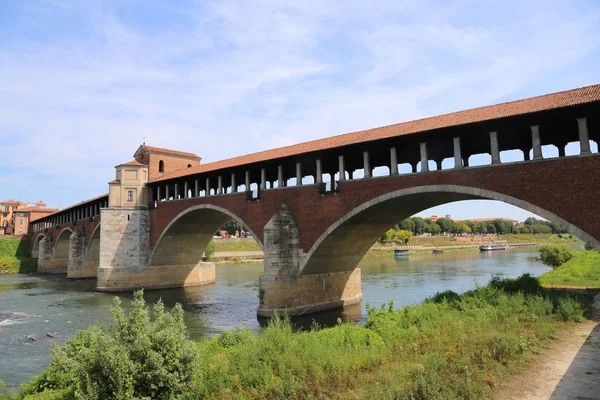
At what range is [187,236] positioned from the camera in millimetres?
39156

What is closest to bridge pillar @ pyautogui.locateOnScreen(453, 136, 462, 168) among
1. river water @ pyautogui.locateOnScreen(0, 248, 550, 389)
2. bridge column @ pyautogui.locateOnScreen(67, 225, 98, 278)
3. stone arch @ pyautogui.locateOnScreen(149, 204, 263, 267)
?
river water @ pyautogui.locateOnScreen(0, 248, 550, 389)

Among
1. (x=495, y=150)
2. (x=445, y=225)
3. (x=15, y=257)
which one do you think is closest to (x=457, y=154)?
(x=495, y=150)

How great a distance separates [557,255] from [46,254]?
66182 mm

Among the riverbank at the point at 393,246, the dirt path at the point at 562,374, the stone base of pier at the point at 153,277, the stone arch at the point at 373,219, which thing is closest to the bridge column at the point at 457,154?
the stone arch at the point at 373,219

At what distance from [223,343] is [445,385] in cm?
716

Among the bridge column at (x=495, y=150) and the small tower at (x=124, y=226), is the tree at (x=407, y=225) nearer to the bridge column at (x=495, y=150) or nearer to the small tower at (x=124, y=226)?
the small tower at (x=124, y=226)

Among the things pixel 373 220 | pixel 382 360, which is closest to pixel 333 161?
pixel 373 220

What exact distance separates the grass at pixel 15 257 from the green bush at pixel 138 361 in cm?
6576

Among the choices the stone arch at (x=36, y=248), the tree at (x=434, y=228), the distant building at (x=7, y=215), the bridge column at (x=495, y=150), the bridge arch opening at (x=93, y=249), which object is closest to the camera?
the bridge column at (x=495, y=150)

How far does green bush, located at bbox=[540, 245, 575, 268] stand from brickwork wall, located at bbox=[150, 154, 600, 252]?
27908 mm

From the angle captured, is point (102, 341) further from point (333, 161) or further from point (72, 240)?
point (72, 240)

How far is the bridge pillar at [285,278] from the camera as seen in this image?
77.2 feet

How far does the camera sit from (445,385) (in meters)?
6.99

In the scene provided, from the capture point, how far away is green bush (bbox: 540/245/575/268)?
39.0 meters
